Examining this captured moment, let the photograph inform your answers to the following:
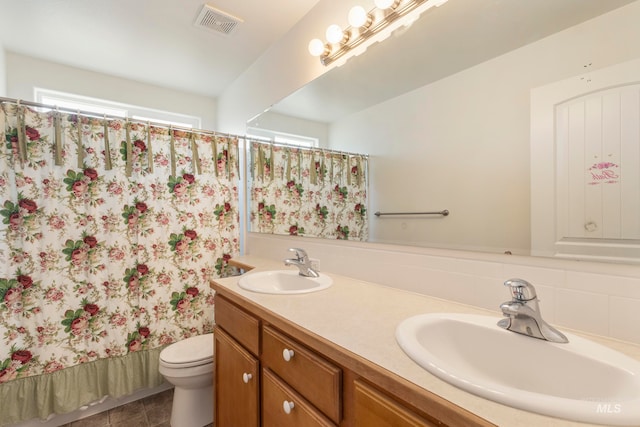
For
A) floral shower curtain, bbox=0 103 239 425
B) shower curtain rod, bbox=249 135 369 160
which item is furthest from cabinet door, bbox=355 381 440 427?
floral shower curtain, bbox=0 103 239 425

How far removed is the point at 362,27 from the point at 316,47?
12.5 inches

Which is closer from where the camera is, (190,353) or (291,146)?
(190,353)

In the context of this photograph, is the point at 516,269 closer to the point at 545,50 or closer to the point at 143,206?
the point at 545,50

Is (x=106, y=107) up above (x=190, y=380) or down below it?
above

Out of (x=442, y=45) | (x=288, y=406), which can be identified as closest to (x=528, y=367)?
(x=288, y=406)

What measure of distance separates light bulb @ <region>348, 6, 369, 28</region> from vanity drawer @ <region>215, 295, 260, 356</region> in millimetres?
1389

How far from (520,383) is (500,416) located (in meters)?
0.33

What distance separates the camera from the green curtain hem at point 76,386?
5.08 feet

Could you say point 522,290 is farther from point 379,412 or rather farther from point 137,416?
point 137,416

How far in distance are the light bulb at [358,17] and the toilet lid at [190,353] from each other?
1888mm

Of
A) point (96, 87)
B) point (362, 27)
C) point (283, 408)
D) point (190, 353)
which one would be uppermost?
point (96, 87)

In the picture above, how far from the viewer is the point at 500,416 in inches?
17.2

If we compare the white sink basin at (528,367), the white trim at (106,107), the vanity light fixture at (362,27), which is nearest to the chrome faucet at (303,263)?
the white sink basin at (528,367)

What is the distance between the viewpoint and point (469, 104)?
39.1 inches
